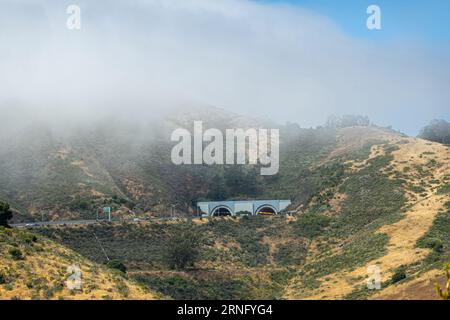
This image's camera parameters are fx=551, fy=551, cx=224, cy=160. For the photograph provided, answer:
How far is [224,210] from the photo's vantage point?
93938 millimetres

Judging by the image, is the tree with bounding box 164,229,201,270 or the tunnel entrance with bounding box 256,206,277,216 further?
the tunnel entrance with bounding box 256,206,277,216

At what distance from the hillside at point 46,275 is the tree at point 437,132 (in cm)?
10852

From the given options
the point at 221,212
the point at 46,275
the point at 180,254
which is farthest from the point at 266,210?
the point at 46,275

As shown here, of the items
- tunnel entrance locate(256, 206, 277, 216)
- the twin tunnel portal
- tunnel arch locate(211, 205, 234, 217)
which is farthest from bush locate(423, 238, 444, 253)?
tunnel arch locate(211, 205, 234, 217)

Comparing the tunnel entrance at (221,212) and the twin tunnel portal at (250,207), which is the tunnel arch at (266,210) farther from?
the tunnel entrance at (221,212)

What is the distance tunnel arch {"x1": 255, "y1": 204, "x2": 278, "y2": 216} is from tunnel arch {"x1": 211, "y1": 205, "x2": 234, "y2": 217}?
474cm

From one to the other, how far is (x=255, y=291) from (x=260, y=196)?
45.4 metres

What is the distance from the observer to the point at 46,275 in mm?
34375

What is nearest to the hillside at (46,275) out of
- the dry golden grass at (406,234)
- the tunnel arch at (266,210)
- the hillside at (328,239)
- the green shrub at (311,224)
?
the hillside at (328,239)

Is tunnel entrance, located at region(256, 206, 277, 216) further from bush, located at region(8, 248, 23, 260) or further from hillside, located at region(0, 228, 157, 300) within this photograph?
bush, located at region(8, 248, 23, 260)

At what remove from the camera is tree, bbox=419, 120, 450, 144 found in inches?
5224

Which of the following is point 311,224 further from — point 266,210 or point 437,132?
point 437,132

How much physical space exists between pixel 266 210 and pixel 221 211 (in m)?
7.80
